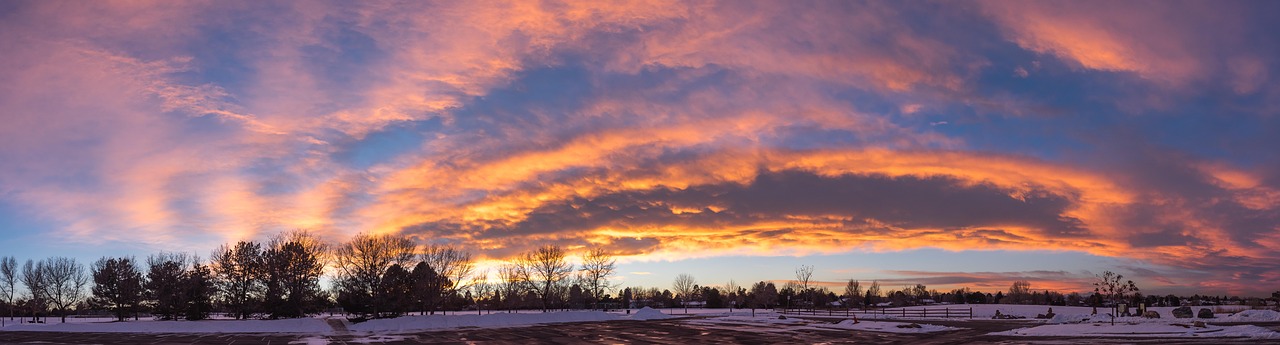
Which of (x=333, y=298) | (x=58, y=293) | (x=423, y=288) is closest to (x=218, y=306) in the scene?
(x=333, y=298)

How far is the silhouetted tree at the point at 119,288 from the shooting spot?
85.4 m

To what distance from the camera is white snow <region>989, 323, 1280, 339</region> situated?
38006 mm

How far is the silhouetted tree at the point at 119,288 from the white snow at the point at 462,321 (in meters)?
38.1

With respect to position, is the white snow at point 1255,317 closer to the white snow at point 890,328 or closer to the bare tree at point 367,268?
the white snow at point 890,328

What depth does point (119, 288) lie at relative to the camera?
85812 mm

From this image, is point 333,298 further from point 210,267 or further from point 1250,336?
point 1250,336

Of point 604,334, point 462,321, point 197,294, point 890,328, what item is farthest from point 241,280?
point 890,328

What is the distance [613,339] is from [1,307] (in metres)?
117

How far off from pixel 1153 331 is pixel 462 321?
191 ft

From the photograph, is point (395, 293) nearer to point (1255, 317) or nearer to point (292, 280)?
point (292, 280)

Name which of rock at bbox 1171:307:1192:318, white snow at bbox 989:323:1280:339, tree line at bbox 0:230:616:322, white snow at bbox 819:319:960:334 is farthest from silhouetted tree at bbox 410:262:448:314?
rock at bbox 1171:307:1192:318

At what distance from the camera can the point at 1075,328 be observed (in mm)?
45812

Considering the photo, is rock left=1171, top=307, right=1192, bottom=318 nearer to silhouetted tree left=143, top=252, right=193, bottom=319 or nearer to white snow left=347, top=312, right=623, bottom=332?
white snow left=347, top=312, right=623, bottom=332

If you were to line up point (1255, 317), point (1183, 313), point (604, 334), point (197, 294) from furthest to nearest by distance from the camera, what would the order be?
point (197, 294)
point (1183, 313)
point (1255, 317)
point (604, 334)
